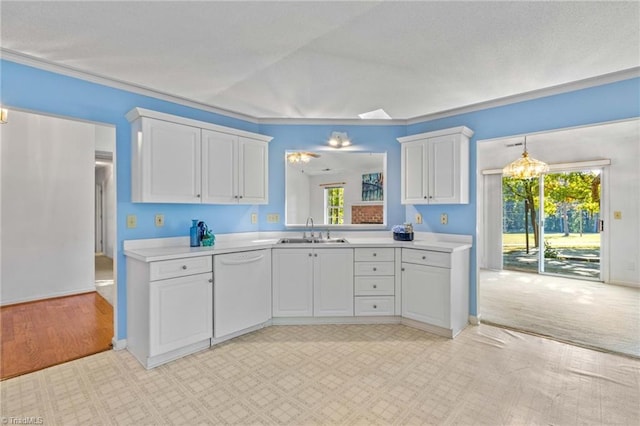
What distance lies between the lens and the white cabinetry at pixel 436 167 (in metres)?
3.22

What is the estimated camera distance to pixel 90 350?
2738 mm

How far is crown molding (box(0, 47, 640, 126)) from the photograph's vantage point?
2.39 metres

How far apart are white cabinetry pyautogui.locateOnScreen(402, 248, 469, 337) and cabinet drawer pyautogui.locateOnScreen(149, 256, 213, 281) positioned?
6.49ft

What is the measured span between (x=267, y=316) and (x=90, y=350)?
1.57 meters

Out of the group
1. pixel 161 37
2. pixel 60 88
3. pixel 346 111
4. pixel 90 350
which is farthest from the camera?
pixel 346 111

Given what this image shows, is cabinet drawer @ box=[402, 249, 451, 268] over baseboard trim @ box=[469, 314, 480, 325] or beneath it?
over

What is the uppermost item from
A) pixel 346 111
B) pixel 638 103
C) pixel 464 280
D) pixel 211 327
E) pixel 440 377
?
pixel 346 111

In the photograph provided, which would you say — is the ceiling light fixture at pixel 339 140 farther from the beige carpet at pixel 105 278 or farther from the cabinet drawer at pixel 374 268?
the beige carpet at pixel 105 278

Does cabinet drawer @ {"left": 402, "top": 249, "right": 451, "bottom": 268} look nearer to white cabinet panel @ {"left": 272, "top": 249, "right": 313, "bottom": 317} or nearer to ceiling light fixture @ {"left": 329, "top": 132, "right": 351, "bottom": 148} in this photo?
white cabinet panel @ {"left": 272, "top": 249, "right": 313, "bottom": 317}

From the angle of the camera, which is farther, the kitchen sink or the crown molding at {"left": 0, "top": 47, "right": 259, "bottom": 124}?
the kitchen sink

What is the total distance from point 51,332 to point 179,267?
181cm

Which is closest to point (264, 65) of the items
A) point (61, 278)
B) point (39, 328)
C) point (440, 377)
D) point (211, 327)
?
point (211, 327)

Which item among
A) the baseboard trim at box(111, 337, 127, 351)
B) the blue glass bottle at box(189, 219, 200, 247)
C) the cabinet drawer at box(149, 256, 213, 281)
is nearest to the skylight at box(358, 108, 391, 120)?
the blue glass bottle at box(189, 219, 200, 247)

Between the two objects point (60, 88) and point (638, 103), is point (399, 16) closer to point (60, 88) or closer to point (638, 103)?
point (638, 103)
